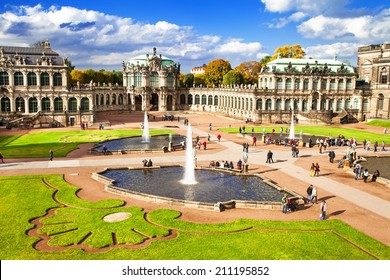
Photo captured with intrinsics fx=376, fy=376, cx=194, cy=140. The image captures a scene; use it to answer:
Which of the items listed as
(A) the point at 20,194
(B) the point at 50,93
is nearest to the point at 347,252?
(A) the point at 20,194

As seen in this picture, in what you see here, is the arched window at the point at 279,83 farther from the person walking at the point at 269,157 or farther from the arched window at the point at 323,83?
the person walking at the point at 269,157

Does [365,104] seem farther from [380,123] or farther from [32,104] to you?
[32,104]

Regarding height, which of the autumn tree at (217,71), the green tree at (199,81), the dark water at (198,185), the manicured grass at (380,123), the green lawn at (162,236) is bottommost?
the green lawn at (162,236)

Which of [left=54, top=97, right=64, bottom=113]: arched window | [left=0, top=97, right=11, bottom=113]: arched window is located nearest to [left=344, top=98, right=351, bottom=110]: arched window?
[left=54, top=97, right=64, bottom=113]: arched window

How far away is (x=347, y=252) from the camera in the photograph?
23500mm

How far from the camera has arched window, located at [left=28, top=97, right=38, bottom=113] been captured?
91875 millimetres

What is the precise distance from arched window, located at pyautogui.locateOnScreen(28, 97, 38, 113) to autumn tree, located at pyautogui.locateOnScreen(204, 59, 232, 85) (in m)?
79.5

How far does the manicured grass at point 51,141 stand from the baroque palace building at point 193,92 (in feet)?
50.3

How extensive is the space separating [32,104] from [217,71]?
82427mm

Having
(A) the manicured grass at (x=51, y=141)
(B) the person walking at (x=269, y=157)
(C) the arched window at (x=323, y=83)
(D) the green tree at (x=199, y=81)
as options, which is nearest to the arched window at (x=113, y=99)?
(D) the green tree at (x=199, y=81)

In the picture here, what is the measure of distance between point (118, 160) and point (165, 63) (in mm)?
91259

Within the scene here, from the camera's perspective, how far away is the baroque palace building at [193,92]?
300ft

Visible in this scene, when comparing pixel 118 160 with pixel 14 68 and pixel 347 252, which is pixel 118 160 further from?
pixel 14 68

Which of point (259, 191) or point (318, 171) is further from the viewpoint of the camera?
point (318, 171)
